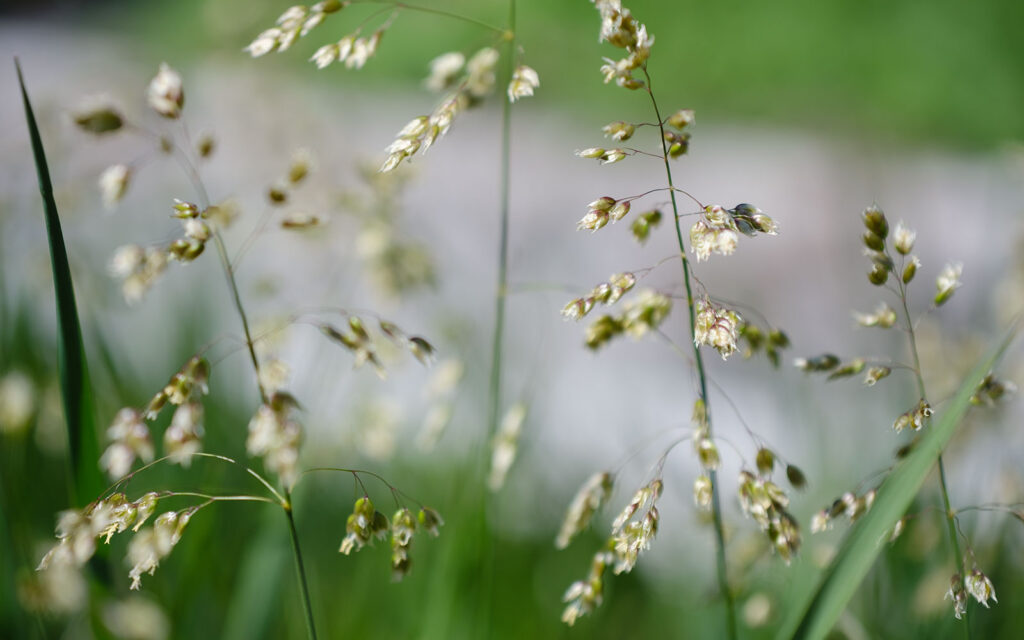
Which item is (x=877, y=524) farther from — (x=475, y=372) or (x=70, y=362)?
(x=475, y=372)

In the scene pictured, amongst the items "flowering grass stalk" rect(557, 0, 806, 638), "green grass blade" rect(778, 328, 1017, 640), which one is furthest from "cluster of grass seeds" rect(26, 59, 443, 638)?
"green grass blade" rect(778, 328, 1017, 640)

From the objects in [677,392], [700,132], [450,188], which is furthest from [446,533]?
[700,132]

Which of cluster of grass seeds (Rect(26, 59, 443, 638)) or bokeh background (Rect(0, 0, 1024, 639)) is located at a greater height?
cluster of grass seeds (Rect(26, 59, 443, 638))

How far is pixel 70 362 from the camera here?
0.81 metres

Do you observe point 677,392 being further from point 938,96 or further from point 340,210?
point 938,96

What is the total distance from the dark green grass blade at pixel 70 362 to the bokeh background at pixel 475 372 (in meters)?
0.14

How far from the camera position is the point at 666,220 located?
3.89m

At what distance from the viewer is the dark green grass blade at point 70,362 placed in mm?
749

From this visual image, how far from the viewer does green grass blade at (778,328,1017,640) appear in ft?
2.37

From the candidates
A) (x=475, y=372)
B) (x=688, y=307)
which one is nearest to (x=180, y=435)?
(x=688, y=307)

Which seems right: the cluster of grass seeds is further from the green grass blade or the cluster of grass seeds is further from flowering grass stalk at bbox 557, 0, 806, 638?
the green grass blade

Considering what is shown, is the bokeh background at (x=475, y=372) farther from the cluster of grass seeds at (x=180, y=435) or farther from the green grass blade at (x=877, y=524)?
the green grass blade at (x=877, y=524)

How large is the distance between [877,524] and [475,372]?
1264 mm

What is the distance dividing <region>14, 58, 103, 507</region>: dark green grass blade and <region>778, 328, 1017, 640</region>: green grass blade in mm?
707
